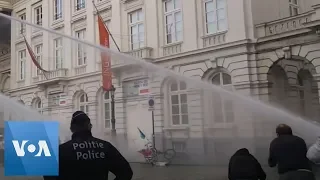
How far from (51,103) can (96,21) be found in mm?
4238

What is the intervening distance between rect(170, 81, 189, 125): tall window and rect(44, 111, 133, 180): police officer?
36.3ft

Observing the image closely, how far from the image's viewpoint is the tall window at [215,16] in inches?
566

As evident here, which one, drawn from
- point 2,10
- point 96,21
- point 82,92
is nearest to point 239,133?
point 82,92

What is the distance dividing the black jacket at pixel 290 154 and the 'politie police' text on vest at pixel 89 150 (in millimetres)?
2727

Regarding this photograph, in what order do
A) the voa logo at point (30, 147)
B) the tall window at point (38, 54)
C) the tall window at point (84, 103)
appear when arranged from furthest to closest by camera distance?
the tall window at point (38, 54)
the tall window at point (84, 103)
the voa logo at point (30, 147)

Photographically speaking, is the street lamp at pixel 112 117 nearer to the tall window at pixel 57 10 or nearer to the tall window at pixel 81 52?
the tall window at pixel 81 52

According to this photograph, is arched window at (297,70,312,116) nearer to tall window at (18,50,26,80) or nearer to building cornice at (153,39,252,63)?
building cornice at (153,39,252,63)

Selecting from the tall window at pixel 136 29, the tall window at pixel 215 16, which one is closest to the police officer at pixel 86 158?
the tall window at pixel 215 16

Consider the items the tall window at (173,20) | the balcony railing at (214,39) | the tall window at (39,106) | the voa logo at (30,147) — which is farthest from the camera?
the tall window at (39,106)

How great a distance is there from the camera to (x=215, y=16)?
14.6 metres

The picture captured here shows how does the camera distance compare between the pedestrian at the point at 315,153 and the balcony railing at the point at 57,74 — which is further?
the balcony railing at the point at 57,74

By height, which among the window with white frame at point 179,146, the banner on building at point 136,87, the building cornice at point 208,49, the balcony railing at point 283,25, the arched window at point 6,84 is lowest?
the window with white frame at point 179,146

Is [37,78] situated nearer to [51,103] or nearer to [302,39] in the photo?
[51,103]

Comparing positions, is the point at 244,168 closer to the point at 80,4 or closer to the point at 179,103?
the point at 179,103
